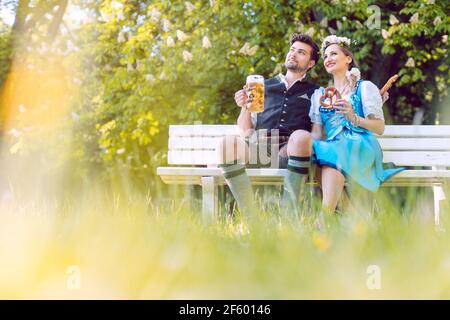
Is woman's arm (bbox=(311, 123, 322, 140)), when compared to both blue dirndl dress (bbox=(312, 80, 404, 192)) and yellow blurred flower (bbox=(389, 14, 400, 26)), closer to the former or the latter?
blue dirndl dress (bbox=(312, 80, 404, 192))

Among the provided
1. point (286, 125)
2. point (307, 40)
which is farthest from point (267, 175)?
point (307, 40)

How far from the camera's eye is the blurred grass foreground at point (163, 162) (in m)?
1.80

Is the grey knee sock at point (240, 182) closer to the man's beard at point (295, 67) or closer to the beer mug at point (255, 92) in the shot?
the beer mug at point (255, 92)

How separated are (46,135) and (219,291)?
248 inches

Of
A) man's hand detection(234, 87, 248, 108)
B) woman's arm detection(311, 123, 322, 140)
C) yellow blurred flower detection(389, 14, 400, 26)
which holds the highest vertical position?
yellow blurred flower detection(389, 14, 400, 26)

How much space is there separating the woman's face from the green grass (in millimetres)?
1464

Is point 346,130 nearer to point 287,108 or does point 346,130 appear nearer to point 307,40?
point 287,108

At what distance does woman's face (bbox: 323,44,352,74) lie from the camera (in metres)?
3.89

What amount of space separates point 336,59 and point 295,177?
84 cm

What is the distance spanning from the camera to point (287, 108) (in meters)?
4.00

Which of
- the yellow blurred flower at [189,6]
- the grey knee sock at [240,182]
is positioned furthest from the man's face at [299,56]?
the yellow blurred flower at [189,6]

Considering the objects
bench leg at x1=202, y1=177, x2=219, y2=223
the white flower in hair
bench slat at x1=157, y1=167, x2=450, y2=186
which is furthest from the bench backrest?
the white flower in hair

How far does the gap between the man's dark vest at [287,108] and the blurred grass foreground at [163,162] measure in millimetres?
442

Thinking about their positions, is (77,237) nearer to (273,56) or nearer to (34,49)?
(273,56)
